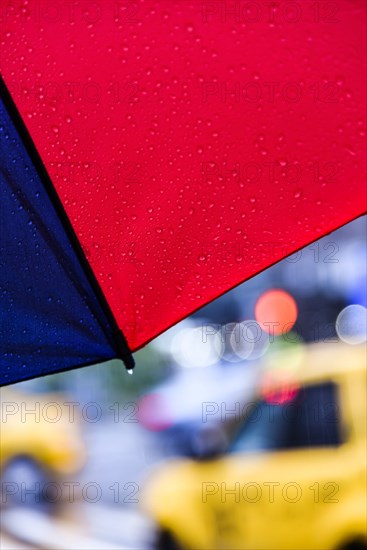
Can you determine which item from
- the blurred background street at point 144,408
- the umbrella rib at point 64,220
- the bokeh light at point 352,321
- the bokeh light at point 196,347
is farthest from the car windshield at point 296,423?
the bokeh light at point 196,347

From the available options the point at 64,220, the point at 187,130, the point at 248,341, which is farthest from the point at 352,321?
the point at 187,130

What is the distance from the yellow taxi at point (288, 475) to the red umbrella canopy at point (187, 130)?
400cm

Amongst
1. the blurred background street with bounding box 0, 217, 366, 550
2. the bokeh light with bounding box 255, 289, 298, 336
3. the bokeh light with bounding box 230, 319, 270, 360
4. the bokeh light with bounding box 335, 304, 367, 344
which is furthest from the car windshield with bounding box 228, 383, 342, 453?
the bokeh light with bounding box 230, 319, 270, 360

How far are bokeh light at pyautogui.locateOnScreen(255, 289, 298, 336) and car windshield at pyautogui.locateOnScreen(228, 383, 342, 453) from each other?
1312 centimetres

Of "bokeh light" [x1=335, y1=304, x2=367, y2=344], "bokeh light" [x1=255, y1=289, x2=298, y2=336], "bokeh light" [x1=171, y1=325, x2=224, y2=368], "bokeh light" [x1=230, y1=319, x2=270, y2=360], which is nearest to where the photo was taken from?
"bokeh light" [x1=335, y1=304, x2=367, y2=344]

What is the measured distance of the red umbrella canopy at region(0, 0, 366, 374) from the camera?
1.63 m

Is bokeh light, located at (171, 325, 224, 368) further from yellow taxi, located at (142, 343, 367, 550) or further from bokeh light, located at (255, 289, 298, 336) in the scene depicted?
yellow taxi, located at (142, 343, 367, 550)

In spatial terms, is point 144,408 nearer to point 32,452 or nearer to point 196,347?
point 32,452

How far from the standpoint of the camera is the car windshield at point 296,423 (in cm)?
593

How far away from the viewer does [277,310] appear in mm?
21062

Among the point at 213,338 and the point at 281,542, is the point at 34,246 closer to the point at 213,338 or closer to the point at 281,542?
the point at 281,542

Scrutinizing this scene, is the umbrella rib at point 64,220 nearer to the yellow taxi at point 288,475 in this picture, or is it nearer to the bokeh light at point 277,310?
the yellow taxi at point 288,475

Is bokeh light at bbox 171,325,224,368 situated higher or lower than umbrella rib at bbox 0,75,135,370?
lower

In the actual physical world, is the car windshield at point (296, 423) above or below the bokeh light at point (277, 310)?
above
